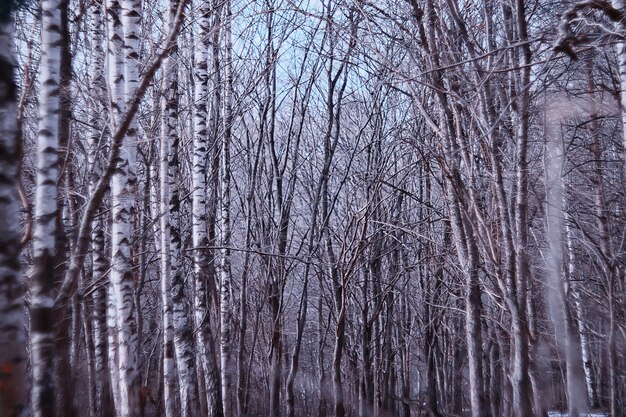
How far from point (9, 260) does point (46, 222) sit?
97 cm

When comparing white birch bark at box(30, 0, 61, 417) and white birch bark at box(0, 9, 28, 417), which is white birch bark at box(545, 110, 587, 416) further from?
white birch bark at box(0, 9, 28, 417)

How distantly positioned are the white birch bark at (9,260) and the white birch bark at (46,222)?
0.72 metres

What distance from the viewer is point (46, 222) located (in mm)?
4367

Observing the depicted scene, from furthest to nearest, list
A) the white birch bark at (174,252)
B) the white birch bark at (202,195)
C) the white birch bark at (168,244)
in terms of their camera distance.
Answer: the white birch bark at (202,195), the white birch bark at (174,252), the white birch bark at (168,244)

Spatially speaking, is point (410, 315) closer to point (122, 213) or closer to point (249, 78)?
point (249, 78)

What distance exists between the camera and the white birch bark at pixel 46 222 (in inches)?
165

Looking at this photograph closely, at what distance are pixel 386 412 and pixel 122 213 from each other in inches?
461

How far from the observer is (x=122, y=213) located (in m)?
6.87

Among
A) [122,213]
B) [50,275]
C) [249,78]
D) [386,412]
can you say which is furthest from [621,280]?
[50,275]

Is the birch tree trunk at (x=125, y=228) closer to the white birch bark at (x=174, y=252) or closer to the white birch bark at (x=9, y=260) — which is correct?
the white birch bark at (x=174, y=252)

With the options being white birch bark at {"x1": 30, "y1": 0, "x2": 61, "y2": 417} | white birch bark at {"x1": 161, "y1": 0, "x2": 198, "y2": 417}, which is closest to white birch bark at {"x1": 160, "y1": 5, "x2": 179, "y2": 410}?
white birch bark at {"x1": 161, "y1": 0, "x2": 198, "y2": 417}

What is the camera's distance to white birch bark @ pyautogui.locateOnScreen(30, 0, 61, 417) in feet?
13.8

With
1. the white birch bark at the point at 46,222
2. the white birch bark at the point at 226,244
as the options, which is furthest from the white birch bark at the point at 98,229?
the white birch bark at the point at 46,222

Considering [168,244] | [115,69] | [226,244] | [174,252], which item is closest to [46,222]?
[115,69]
